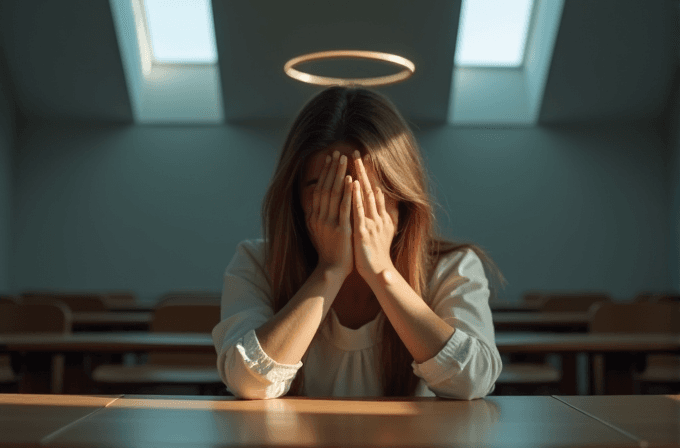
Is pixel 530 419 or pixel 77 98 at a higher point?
pixel 77 98

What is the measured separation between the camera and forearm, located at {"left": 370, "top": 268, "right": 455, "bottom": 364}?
4.01 feet

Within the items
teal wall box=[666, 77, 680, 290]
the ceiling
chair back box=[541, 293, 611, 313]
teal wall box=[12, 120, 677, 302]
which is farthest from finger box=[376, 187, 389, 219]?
teal wall box=[666, 77, 680, 290]

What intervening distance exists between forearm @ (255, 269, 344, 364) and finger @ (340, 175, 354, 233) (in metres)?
0.12

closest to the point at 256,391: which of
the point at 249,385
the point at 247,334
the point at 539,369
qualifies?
the point at 249,385

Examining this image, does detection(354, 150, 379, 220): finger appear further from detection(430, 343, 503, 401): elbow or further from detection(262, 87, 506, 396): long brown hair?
detection(430, 343, 503, 401): elbow

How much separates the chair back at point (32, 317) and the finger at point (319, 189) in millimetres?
1996

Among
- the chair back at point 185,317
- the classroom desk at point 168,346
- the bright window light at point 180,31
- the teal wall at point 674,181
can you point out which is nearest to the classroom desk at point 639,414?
the classroom desk at point 168,346

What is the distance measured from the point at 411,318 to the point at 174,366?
220cm

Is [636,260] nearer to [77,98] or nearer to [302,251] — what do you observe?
[77,98]

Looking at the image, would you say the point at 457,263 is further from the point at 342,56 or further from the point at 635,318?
the point at 635,318

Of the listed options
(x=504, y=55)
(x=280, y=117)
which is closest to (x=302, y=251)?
(x=280, y=117)

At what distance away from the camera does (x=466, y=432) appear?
2.77 feet

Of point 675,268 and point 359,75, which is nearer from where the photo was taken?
point 359,75

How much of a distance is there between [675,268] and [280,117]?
14.3 feet
